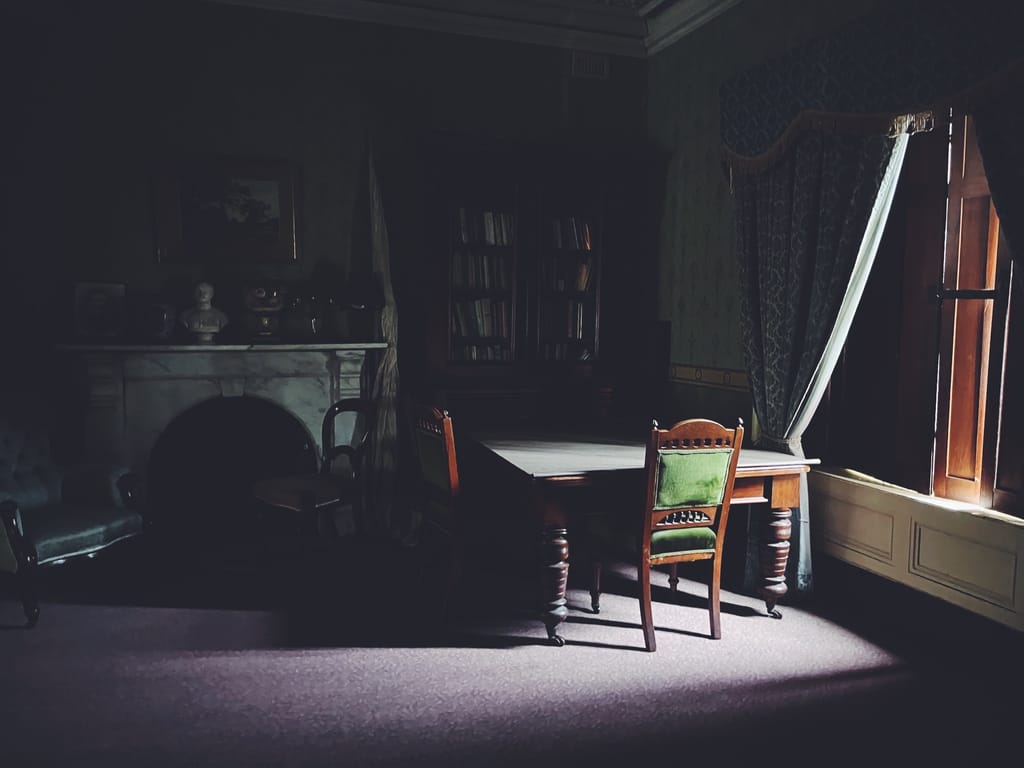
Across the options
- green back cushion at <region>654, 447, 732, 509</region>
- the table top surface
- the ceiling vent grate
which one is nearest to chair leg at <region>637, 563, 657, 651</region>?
green back cushion at <region>654, 447, 732, 509</region>

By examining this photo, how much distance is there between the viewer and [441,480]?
290cm

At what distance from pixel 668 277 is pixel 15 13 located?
11.4 ft

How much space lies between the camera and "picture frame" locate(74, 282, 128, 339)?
3740mm

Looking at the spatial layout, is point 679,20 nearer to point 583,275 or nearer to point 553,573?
point 583,275

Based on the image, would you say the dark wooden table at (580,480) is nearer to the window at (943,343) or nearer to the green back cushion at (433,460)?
the green back cushion at (433,460)

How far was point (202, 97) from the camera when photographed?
387 cm

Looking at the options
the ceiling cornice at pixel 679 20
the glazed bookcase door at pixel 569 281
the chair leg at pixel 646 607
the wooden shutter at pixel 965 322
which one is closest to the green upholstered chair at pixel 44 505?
the chair leg at pixel 646 607

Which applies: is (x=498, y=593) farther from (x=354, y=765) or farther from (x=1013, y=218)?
(x=1013, y=218)

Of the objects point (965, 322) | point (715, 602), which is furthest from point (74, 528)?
point (965, 322)

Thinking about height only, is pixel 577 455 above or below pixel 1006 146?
below

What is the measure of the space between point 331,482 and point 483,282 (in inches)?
53.9

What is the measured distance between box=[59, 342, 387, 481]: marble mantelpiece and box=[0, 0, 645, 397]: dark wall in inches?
11.0

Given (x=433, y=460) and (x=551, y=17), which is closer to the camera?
(x=433, y=460)

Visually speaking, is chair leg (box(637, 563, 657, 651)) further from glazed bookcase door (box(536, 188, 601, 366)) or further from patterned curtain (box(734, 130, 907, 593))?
glazed bookcase door (box(536, 188, 601, 366))
